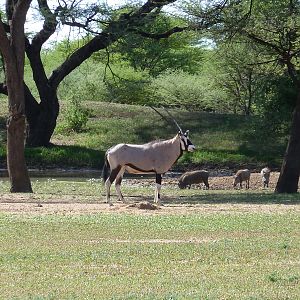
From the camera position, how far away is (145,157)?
22.4 meters

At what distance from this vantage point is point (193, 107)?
211ft

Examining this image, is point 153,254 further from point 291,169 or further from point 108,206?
point 291,169

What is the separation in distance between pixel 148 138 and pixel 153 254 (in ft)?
122

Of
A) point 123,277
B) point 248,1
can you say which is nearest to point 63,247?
point 123,277

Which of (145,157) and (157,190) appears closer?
(157,190)

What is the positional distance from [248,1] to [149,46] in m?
8.21

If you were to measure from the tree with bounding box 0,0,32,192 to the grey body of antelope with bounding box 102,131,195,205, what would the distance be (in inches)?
194

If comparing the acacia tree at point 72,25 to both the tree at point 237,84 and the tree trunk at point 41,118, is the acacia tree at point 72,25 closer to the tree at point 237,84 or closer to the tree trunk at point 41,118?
the tree trunk at point 41,118

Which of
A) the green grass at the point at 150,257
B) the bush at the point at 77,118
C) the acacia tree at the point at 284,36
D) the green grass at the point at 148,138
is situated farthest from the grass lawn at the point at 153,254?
the bush at the point at 77,118

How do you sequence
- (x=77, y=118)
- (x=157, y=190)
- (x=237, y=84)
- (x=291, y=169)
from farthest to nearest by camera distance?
(x=237, y=84), (x=77, y=118), (x=291, y=169), (x=157, y=190)

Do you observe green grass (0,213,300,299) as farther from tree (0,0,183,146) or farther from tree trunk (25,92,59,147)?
tree trunk (25,92,59,147)

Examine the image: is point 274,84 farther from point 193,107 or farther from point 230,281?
point 193,107

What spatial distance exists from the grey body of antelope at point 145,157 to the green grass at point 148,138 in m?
20.9

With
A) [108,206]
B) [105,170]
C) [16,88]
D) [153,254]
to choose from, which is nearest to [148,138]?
[16,88]
